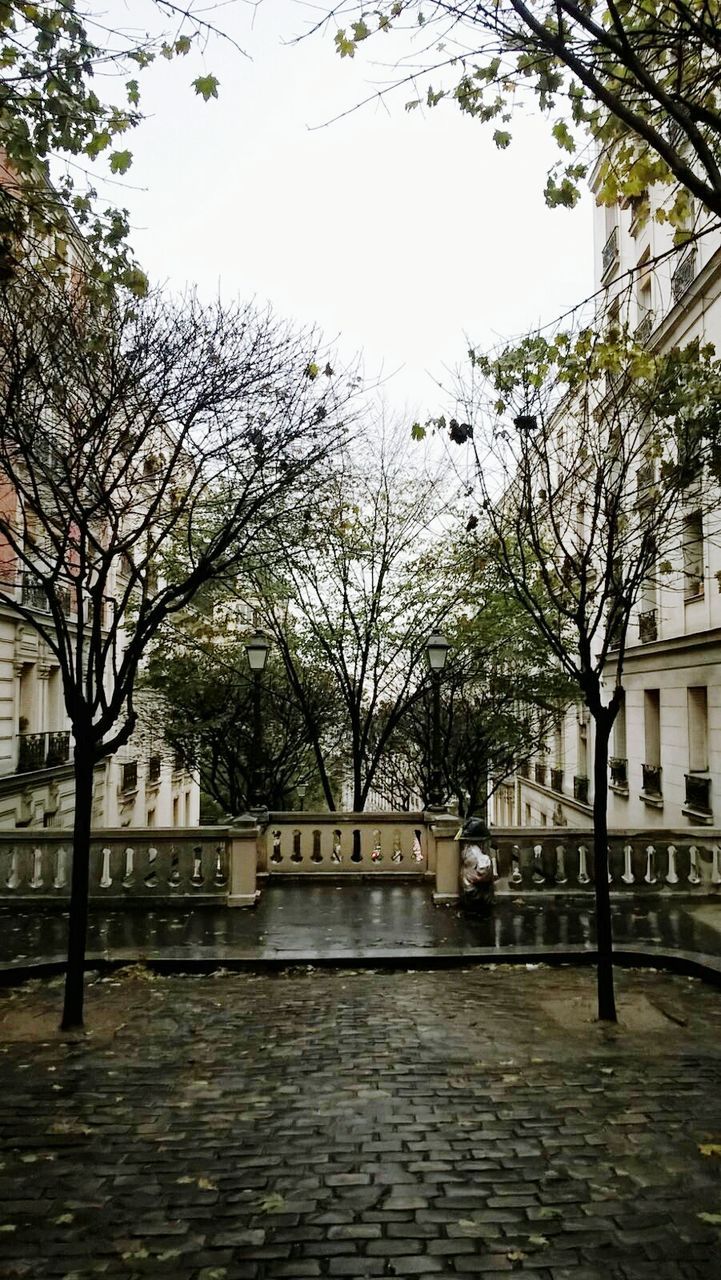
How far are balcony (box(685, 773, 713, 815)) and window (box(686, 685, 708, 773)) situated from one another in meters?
0.39

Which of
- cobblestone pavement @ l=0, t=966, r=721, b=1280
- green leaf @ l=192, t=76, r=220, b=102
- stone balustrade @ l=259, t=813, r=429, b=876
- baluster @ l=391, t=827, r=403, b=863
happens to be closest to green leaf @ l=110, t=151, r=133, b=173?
green leaf @ l=192, t=76, r=220, b=102

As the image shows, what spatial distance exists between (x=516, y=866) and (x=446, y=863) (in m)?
1.11

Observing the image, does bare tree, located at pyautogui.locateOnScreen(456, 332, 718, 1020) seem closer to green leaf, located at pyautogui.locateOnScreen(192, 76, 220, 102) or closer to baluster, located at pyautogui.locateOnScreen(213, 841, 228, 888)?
green leaf, located at pyautogui.locateOnScreen(192, 76, 220, 102)

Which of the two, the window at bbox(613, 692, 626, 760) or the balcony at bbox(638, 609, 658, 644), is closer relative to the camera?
the balcony at bbox(638, 609, 658, 644)

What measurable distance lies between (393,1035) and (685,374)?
26.0ft

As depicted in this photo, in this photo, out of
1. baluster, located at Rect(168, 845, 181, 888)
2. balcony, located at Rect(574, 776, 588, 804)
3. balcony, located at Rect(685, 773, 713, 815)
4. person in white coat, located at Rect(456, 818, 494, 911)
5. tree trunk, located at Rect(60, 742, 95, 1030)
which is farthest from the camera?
balcony, located at Rect(574, 776, 588, 804)

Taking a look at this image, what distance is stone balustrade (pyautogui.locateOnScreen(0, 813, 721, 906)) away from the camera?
10.9 metres

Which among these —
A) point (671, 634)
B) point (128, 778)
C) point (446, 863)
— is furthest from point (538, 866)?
point (128, 778)

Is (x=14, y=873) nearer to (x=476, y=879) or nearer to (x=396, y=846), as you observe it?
(x=396, y=846)

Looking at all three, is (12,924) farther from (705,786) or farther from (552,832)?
(705,786)

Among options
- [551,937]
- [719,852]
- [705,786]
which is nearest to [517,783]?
[705,786]

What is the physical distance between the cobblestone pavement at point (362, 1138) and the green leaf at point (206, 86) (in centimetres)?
648

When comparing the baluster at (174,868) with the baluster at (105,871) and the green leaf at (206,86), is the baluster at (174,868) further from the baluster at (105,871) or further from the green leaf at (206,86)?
the green leaf at (206,86)

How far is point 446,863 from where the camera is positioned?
37.1ft
